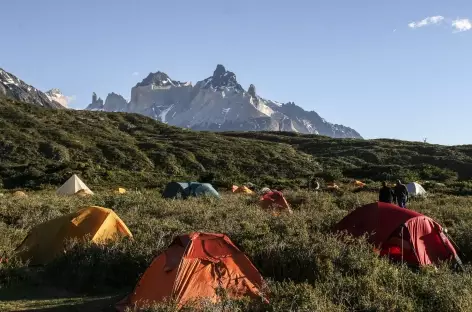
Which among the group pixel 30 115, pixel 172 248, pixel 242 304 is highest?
pixel 30 115

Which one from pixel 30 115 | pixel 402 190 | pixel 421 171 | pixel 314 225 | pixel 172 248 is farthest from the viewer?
pixel 30 115

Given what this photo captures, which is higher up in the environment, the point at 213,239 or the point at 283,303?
the point at 213,239

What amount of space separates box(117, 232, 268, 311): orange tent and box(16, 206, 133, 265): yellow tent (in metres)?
4.16

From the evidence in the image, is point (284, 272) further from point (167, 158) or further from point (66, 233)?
point (167, 158)

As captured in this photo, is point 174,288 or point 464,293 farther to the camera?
point 174,288

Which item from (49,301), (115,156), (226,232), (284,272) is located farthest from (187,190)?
(115,156)

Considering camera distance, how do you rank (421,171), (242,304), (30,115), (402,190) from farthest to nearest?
(30,115) → (421,171) → (402,190) → (242,304)

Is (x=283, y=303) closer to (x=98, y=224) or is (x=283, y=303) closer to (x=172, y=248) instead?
(x=172, y=248)

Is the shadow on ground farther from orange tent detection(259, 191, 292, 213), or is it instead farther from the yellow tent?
orange tent detection(259, 191, 292, 213)

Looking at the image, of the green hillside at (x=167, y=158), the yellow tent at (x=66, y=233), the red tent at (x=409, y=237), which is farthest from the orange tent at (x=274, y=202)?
the green hillside at (x=167, y=158)

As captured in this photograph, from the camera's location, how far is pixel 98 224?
13242 mm

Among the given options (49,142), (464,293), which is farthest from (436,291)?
(49,142)

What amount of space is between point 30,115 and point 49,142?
14.3 m

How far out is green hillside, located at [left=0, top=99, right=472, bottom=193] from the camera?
43.8 metres
